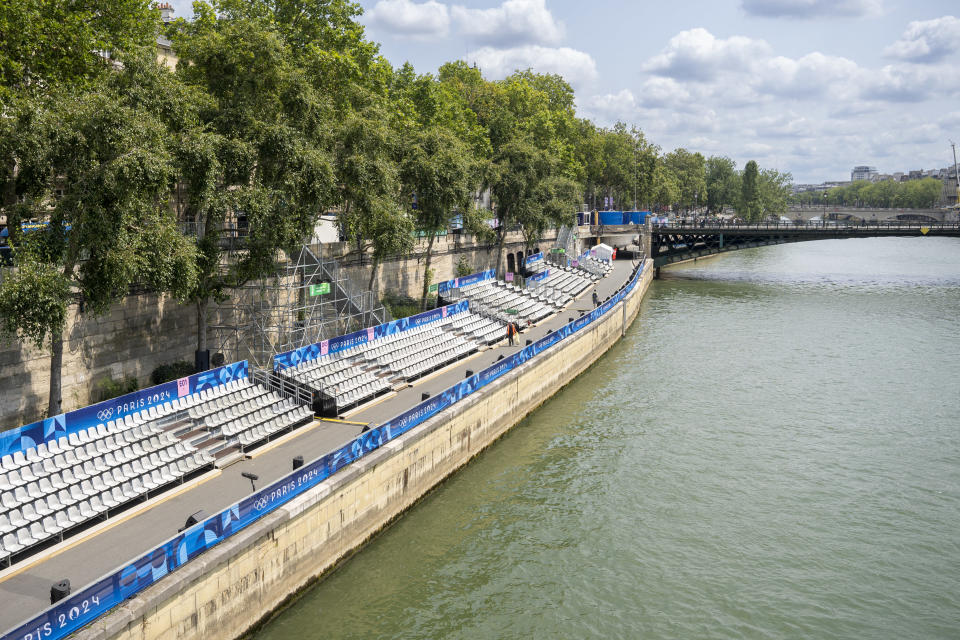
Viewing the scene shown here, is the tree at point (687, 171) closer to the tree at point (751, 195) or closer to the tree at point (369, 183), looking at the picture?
the tree at point (751, 195)

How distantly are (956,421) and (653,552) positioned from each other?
17.5 m

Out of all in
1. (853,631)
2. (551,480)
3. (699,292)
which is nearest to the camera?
(853,631)

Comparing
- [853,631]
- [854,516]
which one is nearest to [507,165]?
[854,516]

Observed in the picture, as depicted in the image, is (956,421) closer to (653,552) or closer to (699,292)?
(653,552)

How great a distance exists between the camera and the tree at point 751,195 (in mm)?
143500

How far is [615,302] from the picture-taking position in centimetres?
4538

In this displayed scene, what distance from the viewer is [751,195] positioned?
475 feet

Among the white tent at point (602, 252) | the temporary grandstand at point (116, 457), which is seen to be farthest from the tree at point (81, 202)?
the white tent at point (602, 252)

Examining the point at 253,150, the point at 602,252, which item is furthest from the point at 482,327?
the point at 602,252

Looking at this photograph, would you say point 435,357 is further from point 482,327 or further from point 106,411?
point 106,411

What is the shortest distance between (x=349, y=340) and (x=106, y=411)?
34.2 feet

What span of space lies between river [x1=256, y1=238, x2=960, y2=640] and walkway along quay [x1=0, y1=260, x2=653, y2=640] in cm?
96

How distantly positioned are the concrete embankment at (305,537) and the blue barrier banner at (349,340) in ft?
17.4

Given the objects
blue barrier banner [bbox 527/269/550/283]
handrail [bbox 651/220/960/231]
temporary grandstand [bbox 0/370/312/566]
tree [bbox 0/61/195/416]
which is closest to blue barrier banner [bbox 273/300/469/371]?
temporary grandstand [bbox 0/370/312/566]
